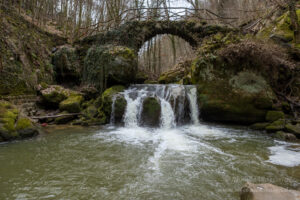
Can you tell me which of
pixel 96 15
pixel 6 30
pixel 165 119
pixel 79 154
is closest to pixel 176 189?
pixel 79 154

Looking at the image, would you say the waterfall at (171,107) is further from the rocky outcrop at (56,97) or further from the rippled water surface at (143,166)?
the rocky outcrop at (56,97)

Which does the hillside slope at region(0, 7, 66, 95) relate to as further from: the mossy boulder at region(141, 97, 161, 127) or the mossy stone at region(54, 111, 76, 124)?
the mossy boulder at region(141, 97, 161, 127)

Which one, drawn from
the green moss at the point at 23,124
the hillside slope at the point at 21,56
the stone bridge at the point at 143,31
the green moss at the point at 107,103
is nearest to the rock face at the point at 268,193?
the green moss at the point at 23,124

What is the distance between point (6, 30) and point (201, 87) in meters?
9.61

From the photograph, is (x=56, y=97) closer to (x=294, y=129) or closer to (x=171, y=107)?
(x=171, y=107)

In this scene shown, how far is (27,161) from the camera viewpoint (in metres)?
3.84

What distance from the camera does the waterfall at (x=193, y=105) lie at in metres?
7.94

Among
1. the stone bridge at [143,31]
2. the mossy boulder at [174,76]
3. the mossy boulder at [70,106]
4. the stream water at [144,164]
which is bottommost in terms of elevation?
the stream water at [144,164]

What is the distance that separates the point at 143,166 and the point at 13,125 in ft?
14.9

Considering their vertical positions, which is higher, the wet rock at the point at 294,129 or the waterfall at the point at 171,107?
the waterfall at the point at 171,107

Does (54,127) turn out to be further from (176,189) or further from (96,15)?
(96,15)

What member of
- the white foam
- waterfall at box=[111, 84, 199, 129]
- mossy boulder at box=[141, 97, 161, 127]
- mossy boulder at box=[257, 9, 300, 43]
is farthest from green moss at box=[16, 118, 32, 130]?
mossy boulder at box=[257, 9, 300, 43]

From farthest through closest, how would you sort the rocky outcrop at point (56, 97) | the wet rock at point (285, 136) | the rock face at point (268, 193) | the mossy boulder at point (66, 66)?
the mossy boulder at point (66, 66), the rocky outcrop at point (56, 97), the wet rock at point (285, 136), the rock face at point (268, 193)

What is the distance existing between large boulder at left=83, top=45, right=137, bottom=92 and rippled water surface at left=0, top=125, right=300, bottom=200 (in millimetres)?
4545
